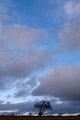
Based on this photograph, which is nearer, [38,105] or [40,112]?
[40,112]

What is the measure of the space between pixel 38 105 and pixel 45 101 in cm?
499

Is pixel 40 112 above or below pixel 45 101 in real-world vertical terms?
below

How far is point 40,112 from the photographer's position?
327 ft

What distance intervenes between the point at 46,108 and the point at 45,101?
15.3 ft

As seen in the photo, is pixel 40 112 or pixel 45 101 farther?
pixel 45 101

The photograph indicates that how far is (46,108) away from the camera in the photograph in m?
106

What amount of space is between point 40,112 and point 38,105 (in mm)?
7902

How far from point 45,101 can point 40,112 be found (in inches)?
416

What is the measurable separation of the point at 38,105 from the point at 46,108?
513cm

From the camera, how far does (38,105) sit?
351 feet

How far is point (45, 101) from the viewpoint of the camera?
109 meters
